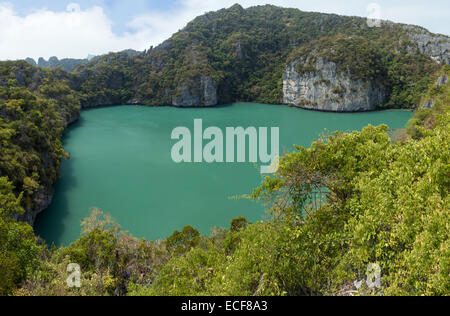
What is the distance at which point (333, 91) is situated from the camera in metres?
55.1

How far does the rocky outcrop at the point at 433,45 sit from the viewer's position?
5681cm

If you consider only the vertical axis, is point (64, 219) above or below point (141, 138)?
below

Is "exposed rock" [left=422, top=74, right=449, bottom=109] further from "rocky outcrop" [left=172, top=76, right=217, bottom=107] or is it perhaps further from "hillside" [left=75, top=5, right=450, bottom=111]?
"rocky outcrop" [left=172, top=76, right=217, bottom=107]

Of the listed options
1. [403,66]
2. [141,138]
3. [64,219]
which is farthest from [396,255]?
[403,66]

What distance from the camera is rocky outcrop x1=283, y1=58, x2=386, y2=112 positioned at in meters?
54.0

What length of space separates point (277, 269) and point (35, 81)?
54.4m

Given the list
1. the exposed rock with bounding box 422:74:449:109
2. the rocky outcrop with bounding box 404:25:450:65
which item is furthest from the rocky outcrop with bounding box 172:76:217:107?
the rocky outcrop with bounding box 404:25:450:65

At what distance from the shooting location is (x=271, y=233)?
5527 millimetres

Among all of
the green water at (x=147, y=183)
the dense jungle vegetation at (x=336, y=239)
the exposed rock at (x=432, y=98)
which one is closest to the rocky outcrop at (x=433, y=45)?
the green water at (x=147, y=183)

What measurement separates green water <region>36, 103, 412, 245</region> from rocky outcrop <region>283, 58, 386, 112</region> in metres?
9.23

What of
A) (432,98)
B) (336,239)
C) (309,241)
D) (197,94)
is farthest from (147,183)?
(197,94)

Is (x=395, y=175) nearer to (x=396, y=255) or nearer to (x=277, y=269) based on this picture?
(x=396, y=255)

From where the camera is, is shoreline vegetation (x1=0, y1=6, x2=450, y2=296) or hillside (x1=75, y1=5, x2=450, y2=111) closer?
shoreline vegetation (x1=0, y1=6, x2=450, y2=296)

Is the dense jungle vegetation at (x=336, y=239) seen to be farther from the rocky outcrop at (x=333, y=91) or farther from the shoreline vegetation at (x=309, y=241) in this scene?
the rocky outcrop at (x=333, y=91)
